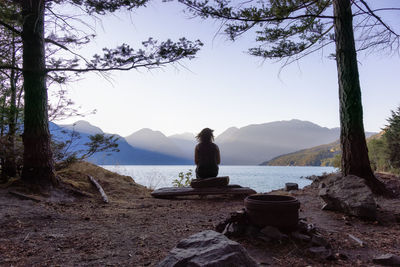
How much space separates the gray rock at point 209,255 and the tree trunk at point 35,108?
602cm

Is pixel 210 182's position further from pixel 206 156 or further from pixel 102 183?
pixel 102 183

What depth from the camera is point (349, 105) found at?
7.45 meters

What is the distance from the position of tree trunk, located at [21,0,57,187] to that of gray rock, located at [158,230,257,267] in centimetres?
602

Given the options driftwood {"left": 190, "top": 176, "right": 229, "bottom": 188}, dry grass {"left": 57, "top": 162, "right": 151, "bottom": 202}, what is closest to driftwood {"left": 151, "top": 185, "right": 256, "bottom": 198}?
driftwood {"left": 190, "top": 176, "right": 229, "bottom": 188}

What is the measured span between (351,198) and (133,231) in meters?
4.69

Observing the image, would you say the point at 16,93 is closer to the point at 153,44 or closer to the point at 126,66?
the point at 126,66

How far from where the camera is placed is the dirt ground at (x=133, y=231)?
3.42 m

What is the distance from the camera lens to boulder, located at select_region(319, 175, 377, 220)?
526 cm

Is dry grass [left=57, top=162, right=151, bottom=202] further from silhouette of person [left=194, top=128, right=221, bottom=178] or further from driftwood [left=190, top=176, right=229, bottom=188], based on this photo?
silhouette of person [left=194, top=128, right=221, bottom=178]

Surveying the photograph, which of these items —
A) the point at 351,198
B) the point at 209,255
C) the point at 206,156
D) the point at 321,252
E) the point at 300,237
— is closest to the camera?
the point at 209,255

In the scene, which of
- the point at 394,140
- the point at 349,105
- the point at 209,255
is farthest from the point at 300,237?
the point at 394,140

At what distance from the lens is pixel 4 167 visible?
7.86m

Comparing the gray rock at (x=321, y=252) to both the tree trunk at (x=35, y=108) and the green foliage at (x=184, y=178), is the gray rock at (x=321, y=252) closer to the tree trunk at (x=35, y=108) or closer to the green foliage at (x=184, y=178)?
the tree trunk at (x=35, y=108)

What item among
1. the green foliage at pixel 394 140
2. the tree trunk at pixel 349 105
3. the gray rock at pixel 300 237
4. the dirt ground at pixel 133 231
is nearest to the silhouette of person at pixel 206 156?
the dirt ground at pixel 133 231
